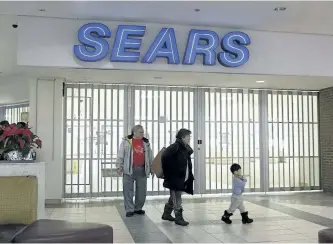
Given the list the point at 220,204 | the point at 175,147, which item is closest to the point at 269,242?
the point at 175,147

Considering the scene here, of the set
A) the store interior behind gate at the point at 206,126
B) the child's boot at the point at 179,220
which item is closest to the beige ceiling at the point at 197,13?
the store interior behind gate at the point at 206,126

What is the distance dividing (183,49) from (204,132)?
273cm

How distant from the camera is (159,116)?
8.66 metres

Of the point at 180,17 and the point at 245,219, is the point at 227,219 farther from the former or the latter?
the point at 180,17

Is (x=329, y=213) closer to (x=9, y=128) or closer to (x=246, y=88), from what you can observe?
(x=246, y=88)

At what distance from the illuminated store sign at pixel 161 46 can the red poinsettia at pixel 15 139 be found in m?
2.14

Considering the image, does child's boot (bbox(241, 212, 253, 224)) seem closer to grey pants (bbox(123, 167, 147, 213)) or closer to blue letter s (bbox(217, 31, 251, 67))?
grey pants (bbox(123, 167, 147, 213))

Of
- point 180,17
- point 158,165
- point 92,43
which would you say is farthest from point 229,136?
point 92,43

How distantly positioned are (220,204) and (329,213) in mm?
2023

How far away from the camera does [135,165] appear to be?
6430mm

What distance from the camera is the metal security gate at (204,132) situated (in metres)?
8.30

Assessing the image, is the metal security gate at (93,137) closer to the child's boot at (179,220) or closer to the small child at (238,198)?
the child's boot at (179,220)

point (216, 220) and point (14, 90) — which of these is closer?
point (216, 220)

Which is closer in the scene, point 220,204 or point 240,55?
point 240,55
